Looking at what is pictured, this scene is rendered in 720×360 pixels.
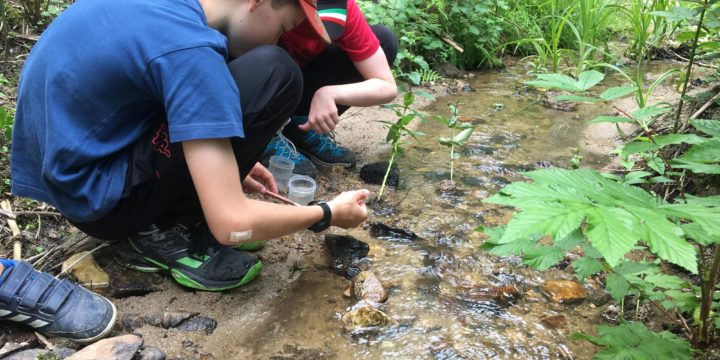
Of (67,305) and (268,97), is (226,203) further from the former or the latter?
(67,305)

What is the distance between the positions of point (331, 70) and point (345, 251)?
3.25 ft

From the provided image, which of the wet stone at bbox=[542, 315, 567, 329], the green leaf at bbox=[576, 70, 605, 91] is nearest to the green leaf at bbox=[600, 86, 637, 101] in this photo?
the green leaf at bbox=[576, 70, 605, 91]

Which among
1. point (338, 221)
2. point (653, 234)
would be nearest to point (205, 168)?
point (338, 221)

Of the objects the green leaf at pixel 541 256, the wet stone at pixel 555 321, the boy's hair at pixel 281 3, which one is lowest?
the wet stone at pixel 555 321

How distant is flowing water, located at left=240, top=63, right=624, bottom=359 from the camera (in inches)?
64.1

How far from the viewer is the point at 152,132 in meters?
1.60

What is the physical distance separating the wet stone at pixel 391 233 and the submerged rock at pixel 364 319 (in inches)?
20.7

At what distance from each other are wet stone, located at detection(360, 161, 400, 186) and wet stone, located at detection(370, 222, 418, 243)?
0.44 m

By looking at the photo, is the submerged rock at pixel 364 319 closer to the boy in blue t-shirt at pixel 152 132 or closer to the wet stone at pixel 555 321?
the boy in blue t-shirt at pixel 152 132

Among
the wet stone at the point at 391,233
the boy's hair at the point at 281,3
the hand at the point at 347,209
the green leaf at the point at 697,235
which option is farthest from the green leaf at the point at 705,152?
the wet stone at the point at 391,233

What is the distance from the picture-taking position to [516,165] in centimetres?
293

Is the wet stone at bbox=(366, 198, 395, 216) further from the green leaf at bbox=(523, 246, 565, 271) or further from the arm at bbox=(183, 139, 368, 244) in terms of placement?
the green leaf at bbox=(523, 246, 565, 271)

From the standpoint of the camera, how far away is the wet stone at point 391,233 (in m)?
2.22

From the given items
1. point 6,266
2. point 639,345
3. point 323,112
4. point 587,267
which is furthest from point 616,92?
point 6,266
